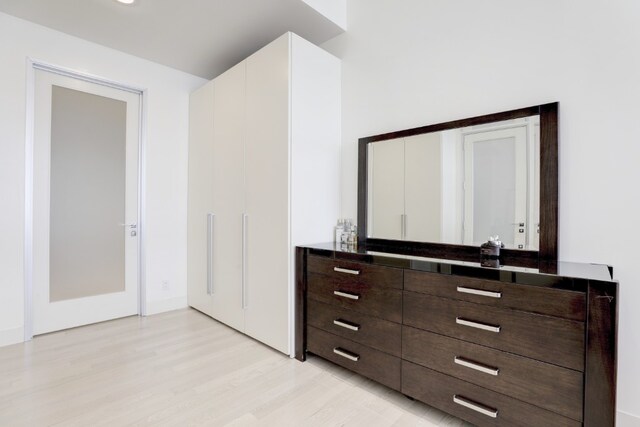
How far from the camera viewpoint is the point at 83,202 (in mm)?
2982

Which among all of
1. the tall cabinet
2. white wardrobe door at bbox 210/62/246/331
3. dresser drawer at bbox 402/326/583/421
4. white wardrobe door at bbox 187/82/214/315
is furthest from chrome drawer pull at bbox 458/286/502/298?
white wardrobe door at bbox 187/82/214/315

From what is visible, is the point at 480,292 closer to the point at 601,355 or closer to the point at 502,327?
the point at 502,327

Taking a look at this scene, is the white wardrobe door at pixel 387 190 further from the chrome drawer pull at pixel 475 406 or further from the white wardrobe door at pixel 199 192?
the white wardrobe door at pixel 199 192

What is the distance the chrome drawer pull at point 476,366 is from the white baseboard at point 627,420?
2.29 feet

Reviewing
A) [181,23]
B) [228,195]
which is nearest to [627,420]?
[228,195]

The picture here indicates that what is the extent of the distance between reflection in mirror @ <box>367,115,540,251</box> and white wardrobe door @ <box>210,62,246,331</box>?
110 centimetres

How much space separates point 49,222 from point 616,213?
3913mm

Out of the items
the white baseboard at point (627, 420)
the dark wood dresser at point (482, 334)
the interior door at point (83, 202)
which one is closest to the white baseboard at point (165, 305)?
the interior door at point (83, 202)

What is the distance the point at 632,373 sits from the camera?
5.01 feet

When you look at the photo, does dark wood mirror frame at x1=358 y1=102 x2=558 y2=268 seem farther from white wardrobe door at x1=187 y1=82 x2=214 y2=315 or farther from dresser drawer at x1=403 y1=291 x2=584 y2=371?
white wardrobe door at x1=187 y1=82 x2=214 y2=315

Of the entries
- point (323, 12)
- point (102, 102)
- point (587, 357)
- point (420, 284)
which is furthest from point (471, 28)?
point (102, 102)

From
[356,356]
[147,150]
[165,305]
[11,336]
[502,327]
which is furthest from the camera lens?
[165,305]

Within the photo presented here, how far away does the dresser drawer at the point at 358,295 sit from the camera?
1.82m

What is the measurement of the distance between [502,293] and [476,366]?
364 millimetres
